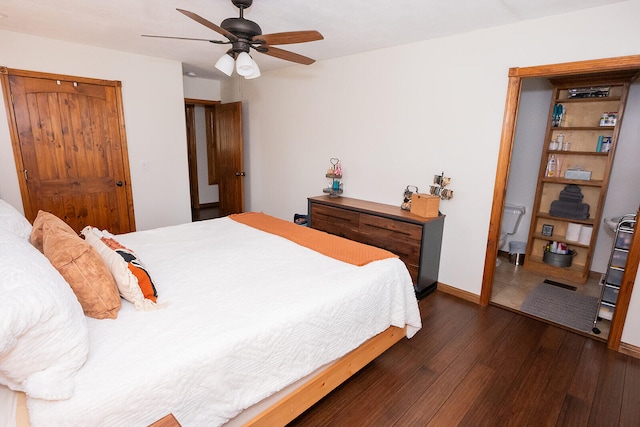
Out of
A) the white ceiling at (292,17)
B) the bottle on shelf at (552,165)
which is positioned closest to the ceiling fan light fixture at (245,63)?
the white ceiling at (292,17)

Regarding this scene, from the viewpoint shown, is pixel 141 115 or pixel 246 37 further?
pixel 141 115

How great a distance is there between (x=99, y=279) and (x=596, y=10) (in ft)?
11.5

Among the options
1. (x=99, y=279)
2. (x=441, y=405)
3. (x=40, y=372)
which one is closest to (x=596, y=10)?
(x=441, y=405)

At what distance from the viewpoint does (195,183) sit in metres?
6.47

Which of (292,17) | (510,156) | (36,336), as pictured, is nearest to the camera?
(36,336)

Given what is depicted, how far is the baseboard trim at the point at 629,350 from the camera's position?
2.35 meters

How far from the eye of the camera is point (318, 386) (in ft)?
5.74

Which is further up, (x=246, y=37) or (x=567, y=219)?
(x=246, y=37)

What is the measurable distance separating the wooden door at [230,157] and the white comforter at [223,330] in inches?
115

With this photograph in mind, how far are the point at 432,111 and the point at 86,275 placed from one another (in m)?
3.06

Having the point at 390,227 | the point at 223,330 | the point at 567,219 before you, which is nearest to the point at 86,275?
the point at 223,330

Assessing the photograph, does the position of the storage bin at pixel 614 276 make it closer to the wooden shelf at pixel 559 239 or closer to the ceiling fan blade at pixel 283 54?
the wooden shelf at pixel 559 239

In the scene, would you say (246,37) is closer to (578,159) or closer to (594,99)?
(594,99)

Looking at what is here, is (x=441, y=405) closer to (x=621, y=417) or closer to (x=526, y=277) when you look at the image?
(x=621, y=417)
